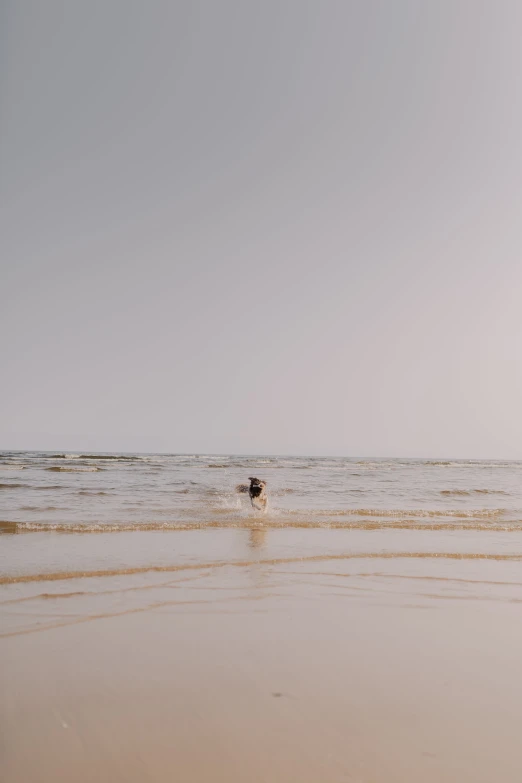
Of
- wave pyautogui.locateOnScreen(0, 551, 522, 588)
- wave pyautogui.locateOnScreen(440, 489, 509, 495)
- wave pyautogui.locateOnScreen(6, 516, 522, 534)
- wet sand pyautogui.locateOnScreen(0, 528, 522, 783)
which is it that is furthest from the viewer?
wave pyautogui.locateOnScreen(440, 489, 509, 495)

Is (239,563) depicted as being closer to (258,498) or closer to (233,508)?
(258,498)

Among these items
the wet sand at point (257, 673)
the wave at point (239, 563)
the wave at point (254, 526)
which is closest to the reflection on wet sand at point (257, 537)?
the wave at point (254, 526)

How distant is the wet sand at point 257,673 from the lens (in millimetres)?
2682

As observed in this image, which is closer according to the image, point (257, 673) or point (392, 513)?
point (257, 673)

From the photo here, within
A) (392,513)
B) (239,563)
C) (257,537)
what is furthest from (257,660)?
(392,513)

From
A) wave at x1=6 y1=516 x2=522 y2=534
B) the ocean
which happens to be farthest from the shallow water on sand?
the ocean

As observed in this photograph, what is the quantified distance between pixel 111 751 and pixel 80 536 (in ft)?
23.4

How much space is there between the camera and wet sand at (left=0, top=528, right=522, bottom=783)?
2.68 m

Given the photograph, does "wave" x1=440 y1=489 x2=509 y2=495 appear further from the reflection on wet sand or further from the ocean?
the reflection on wet sand

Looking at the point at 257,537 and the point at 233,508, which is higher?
the point at 257,537

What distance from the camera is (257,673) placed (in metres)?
3.74

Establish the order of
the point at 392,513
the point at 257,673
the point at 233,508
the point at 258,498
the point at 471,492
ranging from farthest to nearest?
the point at 471,492 < the point at 233,508 < the point at 392,513 < the point at 258,498 < the point at 257,673

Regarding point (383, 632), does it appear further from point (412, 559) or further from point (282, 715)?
point (412, 559)

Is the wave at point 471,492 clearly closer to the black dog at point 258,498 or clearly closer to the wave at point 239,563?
the black dog at point 258,498
